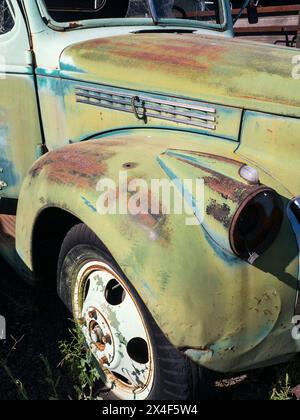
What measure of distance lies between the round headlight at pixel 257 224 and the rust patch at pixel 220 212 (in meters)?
0.03

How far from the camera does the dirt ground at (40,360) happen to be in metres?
2.59

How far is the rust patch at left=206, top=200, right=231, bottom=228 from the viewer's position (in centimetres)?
195

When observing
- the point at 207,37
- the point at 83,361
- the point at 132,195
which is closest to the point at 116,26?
the point at 207,37

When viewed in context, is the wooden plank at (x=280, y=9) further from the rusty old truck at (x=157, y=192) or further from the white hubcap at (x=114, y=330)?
the white hubcap at (x=114, y=330)

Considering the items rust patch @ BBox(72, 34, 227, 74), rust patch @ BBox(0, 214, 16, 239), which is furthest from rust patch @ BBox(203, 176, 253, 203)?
rust patch @ BBox(0, 214, 16, 239)

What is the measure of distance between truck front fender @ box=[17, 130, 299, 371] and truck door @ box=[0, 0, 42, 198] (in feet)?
3.67

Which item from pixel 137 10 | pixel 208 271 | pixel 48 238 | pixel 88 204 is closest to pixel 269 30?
pixel 137 10

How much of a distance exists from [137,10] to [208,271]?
2024 millimetres

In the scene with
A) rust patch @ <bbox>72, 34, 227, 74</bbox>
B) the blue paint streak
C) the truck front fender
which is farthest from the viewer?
rust patch @ <bbox>72, 34, 227, 74</bbox>
